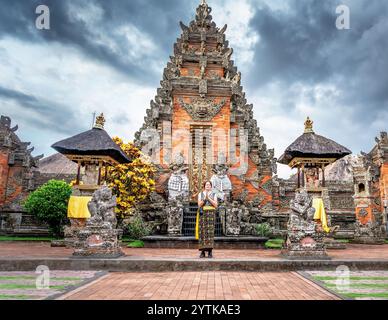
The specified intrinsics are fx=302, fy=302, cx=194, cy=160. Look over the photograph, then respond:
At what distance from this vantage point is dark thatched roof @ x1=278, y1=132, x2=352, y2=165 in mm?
10802

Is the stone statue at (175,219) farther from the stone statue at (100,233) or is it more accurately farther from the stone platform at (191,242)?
the stone statue at (100,233)

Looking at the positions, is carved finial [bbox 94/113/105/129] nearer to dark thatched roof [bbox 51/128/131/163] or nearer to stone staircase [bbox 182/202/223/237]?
dark thatched roof [bbox 51/128/131/163]

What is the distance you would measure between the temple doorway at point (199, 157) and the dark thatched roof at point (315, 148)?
7.25 meters

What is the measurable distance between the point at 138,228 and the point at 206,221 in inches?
277

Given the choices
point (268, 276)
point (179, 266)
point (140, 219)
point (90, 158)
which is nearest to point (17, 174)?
point (140, 219)

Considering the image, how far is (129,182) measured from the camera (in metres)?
15.2

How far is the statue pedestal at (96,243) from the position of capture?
8.06 m

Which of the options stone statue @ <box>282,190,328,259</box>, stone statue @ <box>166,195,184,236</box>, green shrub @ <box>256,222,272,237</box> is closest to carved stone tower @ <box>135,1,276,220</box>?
green shrub @ <box>256,222,272,237</box>

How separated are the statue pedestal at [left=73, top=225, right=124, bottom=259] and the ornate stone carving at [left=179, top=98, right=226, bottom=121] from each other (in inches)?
461

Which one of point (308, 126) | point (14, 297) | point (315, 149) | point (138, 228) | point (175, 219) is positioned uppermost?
point (308, 126)

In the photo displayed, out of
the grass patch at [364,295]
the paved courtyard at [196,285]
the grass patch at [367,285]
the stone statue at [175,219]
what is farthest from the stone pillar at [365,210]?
the grass patch at [364,295]

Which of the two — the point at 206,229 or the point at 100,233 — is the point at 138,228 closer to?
the point at 100,233

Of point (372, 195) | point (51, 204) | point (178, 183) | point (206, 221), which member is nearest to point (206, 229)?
point (206, 221)
